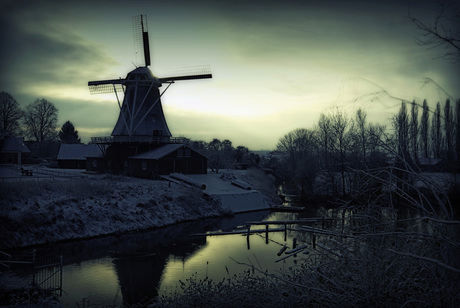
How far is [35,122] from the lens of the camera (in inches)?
2591

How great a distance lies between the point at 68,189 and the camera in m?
23.6

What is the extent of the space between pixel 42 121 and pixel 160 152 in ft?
140

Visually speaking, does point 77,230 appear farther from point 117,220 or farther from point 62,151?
point 62,151

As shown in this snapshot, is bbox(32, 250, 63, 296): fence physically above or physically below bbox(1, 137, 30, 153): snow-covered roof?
below

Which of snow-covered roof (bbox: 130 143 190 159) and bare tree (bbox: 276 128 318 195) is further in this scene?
bare tree (bbox: 276 128 318 195)

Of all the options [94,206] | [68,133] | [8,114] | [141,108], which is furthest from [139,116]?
[68,133]

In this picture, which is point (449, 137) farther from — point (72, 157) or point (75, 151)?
point (75, 151)

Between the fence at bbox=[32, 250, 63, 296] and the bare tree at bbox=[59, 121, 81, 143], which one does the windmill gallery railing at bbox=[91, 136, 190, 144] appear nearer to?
the fence at bbox=[32, 250, 63, 296]

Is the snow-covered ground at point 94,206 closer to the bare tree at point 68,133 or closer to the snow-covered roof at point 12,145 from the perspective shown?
the snow-covered roof at point 12,145

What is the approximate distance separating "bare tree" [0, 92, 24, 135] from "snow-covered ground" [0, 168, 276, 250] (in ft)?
104

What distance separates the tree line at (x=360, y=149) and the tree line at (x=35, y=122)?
45.0 meters

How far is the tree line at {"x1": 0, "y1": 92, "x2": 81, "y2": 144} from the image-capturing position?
53.2 meters

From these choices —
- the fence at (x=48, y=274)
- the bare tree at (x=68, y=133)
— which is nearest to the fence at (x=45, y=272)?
the fence at (x=48, y=274)

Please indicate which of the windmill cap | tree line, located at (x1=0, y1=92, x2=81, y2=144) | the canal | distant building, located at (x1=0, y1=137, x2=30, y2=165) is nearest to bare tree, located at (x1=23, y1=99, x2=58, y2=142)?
tree line, located at (x1=0, y1=92, x2=81, y2=144)
